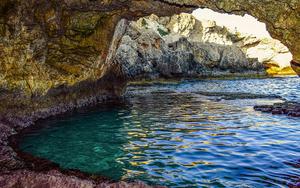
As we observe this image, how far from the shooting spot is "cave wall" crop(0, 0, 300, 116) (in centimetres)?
1580

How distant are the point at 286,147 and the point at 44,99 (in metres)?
17.7

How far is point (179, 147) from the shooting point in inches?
601

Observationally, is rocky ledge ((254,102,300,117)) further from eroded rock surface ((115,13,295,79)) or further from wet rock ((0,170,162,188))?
wet rock ((0,170,162,188))

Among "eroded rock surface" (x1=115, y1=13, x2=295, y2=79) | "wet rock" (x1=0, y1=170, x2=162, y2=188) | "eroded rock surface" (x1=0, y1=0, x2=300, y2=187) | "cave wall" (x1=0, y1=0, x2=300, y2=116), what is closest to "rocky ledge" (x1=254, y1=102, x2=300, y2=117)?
"eroded rock surface" (x1=0, y1=0, x2=300, y2=187)

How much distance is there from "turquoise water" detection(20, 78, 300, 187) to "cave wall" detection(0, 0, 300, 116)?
3.32 meters

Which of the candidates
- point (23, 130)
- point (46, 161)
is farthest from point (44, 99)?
point (46, 161)

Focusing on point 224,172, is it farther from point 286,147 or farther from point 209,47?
point 209,47

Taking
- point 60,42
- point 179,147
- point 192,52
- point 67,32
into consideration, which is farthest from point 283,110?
point 192,52

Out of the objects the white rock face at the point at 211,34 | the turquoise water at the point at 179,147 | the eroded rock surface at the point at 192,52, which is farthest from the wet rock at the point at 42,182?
the white rock face at the point at 211,34

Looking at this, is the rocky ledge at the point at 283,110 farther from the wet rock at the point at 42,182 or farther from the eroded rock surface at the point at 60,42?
the wet rock at the point at 42,182

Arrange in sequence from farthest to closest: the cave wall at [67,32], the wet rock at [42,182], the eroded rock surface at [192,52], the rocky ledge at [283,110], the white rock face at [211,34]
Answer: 1. the white rock face at [211,34]
2. the eroded rock surface at [192,52]
3. the rocky ledge at [283,110]
4. the cave wall at [67,32]
5. the wet rock at [42,182]

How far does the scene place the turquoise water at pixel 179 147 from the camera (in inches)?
447

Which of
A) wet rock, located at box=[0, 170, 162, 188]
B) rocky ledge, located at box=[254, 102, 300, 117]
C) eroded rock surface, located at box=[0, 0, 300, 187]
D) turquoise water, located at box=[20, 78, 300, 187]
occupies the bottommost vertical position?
turquoise water, located at box=[20, 78, 300, 187]

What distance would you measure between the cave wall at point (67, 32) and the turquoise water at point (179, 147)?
332 cm
